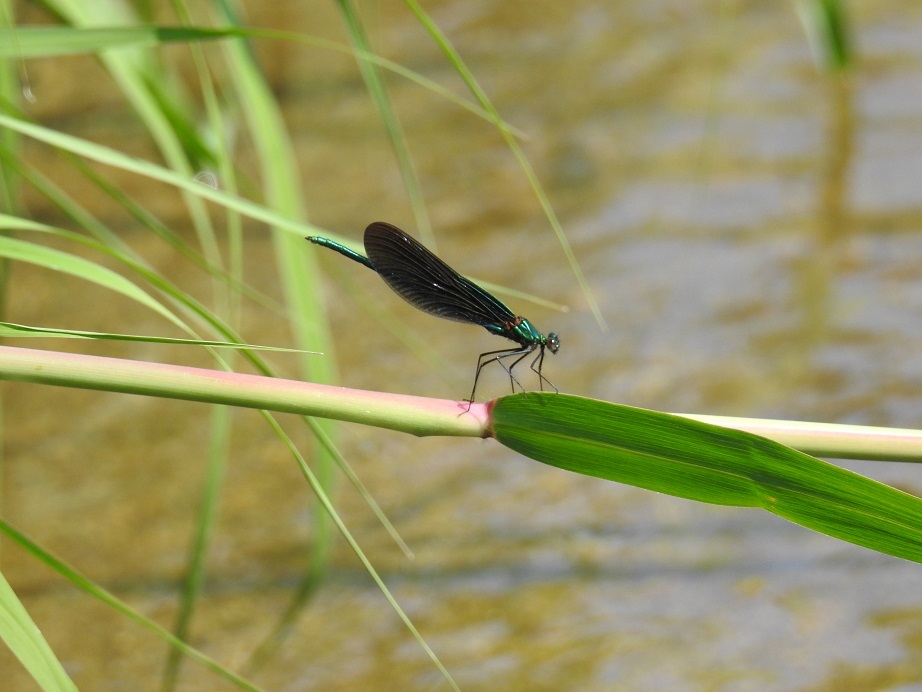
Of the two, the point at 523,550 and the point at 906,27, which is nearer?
the point at 523,550

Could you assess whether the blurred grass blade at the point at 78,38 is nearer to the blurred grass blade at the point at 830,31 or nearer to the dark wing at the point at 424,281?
the dark wing at the point at 424,281

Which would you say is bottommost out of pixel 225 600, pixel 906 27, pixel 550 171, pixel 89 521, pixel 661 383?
pixel 225 600

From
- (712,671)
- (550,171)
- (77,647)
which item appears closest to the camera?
(712,671)

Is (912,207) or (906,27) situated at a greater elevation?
(906,27)

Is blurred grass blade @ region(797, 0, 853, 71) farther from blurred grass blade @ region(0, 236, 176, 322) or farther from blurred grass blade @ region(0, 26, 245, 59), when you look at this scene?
blurred grass blade @ region(0, 236, 176, 322)

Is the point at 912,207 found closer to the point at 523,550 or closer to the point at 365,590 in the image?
the point at 523,550

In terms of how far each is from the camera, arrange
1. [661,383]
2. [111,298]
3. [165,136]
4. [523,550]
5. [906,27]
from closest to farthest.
→ 1. [165,136]
2. [523,550]
3. [661,383]
4. [111,298]
5. [906,27]

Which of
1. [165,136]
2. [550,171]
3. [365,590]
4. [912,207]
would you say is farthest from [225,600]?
[912,207]

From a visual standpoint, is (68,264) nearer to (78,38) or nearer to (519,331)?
(78,38)
